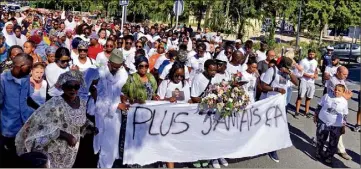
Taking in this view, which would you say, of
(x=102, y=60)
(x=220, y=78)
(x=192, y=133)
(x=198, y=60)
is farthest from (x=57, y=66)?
(x=198, y=60)

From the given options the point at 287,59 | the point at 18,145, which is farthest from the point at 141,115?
the point at 287,59

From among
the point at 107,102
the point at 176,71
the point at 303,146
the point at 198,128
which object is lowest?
the point at 303,146

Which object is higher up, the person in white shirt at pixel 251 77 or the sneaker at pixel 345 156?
the person in white shirt at pixel 251 77

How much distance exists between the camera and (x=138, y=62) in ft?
20.8

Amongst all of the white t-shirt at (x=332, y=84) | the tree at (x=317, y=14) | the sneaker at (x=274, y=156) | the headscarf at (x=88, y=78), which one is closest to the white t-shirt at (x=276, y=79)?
the white t-shirt at (x=332, y=84)

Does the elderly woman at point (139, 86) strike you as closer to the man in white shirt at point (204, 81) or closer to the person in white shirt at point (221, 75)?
the man in white shirt at point (204, 81)

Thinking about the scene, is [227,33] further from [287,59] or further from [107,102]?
[107,102]

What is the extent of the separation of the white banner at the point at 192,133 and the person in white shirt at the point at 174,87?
0.44 ft

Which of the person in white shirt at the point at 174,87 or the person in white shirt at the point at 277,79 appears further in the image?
the person in white shirt at the point at 277,79

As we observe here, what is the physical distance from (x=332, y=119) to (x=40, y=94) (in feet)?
14.8

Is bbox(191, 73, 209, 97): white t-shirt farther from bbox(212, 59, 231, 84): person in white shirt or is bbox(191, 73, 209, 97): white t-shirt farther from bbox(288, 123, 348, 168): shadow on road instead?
bbox(288, 123, 348, 168): shadow on road

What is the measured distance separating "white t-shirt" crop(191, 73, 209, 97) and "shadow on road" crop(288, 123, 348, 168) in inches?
98.4

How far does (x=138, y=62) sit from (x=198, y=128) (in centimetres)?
135

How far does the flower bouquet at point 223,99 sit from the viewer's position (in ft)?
21.4
